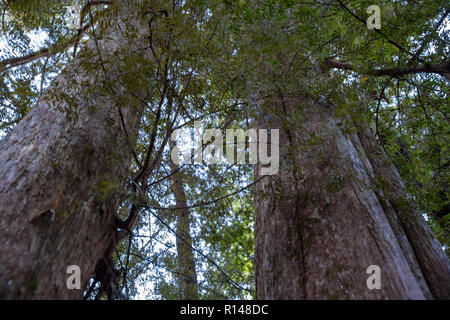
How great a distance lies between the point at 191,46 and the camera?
2.17 m

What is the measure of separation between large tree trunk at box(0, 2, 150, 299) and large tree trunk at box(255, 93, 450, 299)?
3.62ft

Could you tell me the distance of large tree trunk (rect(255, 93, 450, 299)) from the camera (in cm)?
173

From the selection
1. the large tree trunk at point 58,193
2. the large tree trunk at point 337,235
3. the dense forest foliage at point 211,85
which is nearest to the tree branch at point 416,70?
the dense forest foliage at point 211,85

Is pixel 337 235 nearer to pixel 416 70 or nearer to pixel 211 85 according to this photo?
pixel 211 85

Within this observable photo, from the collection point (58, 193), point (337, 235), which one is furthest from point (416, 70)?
point (58, 193)

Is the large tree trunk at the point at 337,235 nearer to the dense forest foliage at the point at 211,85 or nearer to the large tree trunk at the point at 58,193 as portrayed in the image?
the dense forest foliage at the point at 211,85

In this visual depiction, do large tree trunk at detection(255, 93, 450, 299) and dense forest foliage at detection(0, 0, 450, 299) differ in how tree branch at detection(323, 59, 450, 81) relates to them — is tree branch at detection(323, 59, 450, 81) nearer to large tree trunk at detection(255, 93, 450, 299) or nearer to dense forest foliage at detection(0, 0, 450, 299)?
dense forest foliage at detection(0, 0, 450, 299)

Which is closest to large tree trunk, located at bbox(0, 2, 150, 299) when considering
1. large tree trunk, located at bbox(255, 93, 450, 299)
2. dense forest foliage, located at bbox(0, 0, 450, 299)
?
dense forest foliage, located at bbox(0, 0, 450, 299)

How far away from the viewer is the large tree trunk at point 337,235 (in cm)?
173

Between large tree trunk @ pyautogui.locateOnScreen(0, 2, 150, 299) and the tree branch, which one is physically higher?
the tree branch

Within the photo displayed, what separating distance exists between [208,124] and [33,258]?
1605 mm

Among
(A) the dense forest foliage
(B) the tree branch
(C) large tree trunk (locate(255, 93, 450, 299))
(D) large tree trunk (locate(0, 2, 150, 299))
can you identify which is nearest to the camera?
(D) large tree trunk (locate(0, 2, 150, 299))

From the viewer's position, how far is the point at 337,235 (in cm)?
195

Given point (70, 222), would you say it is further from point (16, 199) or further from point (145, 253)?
point (145, 253)
